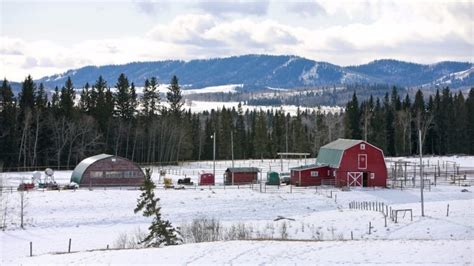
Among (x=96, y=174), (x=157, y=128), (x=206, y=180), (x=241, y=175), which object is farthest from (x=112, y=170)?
(x=157, y=128)

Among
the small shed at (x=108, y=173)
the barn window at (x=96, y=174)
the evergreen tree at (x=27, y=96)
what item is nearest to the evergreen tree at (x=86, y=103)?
the evergreen tree at (x=27, y=96)

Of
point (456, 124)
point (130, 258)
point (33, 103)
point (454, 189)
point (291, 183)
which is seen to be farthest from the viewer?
point (456, 124)

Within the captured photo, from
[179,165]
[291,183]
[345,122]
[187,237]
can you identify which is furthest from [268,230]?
[345,122]

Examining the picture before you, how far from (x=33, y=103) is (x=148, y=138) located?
771 inches

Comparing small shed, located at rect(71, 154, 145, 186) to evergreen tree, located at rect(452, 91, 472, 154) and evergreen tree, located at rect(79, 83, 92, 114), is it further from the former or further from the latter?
evergreen tree, located at rect(452, 91, 472, 154)

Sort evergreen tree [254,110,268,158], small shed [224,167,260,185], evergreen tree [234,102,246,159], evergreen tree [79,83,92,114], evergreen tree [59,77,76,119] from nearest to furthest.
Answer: small shed [224,167,260,185] < evergreen tree [59,77,76,119] < evergreen tree [79,83,92,114] < evergreen tree [254,110,268,158] < evergreen tree [234,102,246,159]

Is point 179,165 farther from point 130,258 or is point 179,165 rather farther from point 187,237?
point 130,258

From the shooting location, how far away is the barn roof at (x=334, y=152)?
233ft

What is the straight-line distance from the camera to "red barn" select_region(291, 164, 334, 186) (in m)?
70.4

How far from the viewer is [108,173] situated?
224 ft

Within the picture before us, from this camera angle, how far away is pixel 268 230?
43.8 m

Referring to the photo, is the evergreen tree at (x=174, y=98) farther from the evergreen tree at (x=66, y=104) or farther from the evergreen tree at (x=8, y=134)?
the evergreen tree at (x=8, y=134)

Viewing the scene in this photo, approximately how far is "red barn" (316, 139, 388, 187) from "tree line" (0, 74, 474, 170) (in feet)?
85.8

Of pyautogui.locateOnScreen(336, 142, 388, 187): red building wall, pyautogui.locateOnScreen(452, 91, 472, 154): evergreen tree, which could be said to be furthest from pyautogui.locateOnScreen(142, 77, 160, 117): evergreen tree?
pyautogui.locateOnScreen(452, 91, 472, 154): evergreen tree
